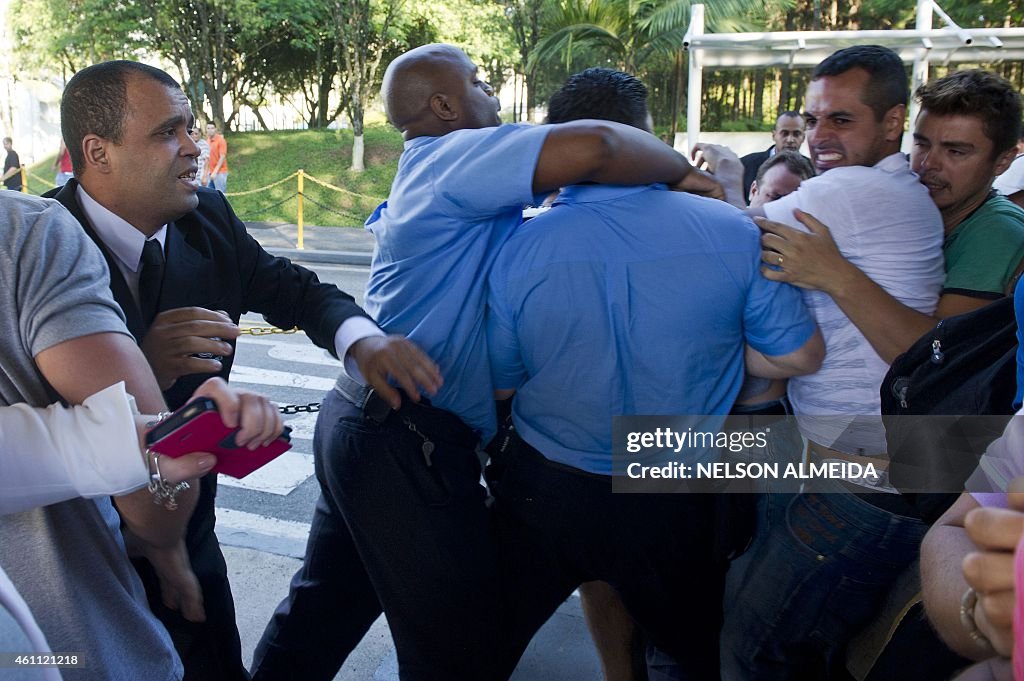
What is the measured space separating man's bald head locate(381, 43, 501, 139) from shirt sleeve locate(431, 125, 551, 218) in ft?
1.11

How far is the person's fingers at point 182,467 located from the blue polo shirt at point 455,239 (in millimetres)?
710

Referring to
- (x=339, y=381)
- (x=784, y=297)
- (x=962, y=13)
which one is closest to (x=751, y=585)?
(x=784, y=297)

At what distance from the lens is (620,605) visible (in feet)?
8.09

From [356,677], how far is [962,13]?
16.6 meters

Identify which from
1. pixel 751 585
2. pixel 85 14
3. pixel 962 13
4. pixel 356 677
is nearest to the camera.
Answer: pixel 751 585

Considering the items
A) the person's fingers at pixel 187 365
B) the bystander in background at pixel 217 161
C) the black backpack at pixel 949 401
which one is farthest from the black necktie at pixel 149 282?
the bystander in background at pixel 217 161

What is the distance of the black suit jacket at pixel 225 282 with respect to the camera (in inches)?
81.7

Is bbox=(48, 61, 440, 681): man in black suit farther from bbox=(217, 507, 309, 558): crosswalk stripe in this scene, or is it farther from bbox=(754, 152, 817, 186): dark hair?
bbox=(217, 507, 309, 558): crosswalk stripe

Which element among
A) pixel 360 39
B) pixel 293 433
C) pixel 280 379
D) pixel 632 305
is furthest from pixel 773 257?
pixel 360 39

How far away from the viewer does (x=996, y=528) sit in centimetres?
91

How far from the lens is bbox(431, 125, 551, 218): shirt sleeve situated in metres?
1.82

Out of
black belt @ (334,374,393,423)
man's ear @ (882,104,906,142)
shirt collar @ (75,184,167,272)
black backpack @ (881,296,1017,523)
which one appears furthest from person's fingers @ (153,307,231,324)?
man's ear @ (882,104,906,142)

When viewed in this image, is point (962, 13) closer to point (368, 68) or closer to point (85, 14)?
point (368, 68)

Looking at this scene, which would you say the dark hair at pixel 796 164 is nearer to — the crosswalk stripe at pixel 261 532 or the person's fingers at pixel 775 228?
the person's fingers at pixel 775 228
